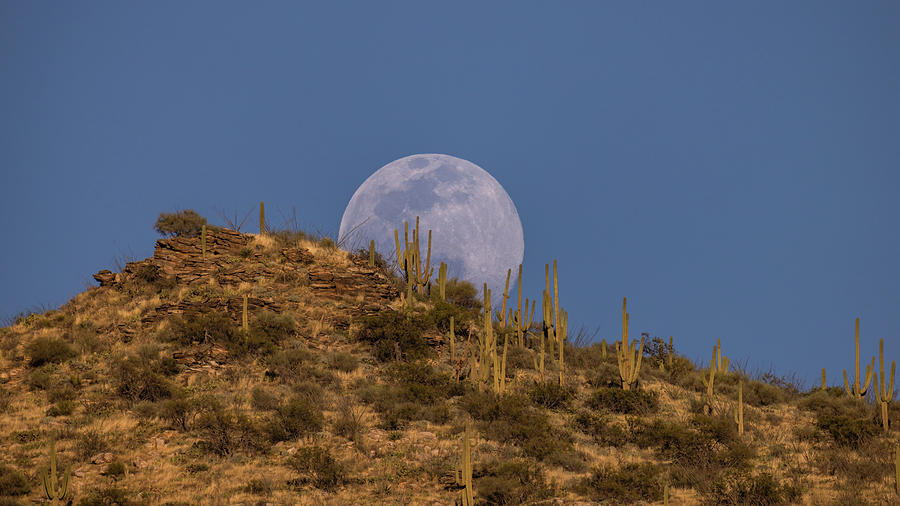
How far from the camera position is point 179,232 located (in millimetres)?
40219

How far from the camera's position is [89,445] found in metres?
21.6

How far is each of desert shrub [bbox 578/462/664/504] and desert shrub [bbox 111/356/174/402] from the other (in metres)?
13.1

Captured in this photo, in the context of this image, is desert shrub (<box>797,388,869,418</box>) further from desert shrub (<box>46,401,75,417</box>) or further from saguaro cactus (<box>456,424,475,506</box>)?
desert shrub (<box>46,401,75,417</box>)

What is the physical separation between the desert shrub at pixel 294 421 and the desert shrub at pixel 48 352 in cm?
890

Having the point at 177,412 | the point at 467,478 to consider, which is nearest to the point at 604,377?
the point at 467,478

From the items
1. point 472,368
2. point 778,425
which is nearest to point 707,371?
point 778,425

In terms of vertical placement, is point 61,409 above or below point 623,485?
above

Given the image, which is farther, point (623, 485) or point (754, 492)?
point (623, 485)

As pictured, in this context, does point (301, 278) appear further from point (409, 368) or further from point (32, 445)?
point (32, 445)

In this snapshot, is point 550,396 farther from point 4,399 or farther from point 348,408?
point 4,399

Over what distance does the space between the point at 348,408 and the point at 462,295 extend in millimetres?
14401

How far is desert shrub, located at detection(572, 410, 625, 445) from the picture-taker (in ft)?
80.1

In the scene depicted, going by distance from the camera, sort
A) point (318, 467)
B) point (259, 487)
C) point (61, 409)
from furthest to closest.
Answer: point (61, 409) → point (318, 467) → point (259, 487)

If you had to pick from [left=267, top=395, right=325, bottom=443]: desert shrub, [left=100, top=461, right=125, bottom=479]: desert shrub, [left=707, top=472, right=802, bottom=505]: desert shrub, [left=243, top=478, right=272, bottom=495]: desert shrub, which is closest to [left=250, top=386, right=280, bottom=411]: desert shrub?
[left=267, top=395, right=325, bottom=443]: desert shrub
